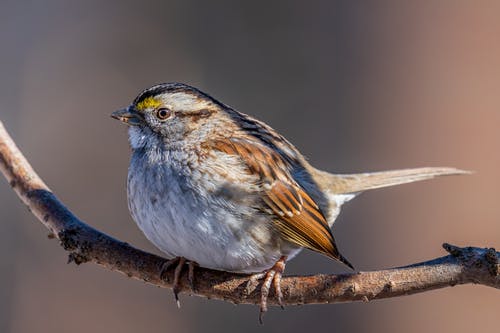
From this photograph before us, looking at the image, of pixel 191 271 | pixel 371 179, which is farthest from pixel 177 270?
pixel 371 179

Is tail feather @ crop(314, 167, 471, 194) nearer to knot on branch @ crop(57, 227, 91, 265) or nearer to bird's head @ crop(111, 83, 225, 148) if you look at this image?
bird's head @ crop(111, 83, 225, 148)

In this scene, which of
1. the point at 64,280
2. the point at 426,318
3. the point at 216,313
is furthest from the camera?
the point at 64,280

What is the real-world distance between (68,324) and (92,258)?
357cm

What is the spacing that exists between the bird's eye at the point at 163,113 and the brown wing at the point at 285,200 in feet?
0.91

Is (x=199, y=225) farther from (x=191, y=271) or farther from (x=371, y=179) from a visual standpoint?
(x=371, y=179)

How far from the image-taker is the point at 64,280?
23.0ft

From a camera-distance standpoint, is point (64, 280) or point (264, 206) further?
point (64, 280)

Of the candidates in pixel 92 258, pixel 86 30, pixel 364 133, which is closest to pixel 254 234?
pixel 92 258

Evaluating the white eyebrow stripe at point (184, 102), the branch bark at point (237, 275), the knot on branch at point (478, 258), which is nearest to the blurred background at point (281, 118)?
the white eyebrow stripe at point (184, 102)

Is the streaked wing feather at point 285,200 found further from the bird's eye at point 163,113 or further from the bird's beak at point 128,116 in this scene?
the bird's beak at point 128,116

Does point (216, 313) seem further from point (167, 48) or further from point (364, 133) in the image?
point (167, 48)

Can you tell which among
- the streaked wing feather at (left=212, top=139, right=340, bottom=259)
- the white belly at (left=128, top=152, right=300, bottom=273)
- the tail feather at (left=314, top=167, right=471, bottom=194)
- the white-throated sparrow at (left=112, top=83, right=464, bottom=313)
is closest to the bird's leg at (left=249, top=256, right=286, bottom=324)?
the white-throated sparrow at (left=112, top=83, right=464, bottom=313)

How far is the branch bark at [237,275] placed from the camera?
2971 mm

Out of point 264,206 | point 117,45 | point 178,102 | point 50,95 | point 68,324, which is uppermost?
point 117,45
